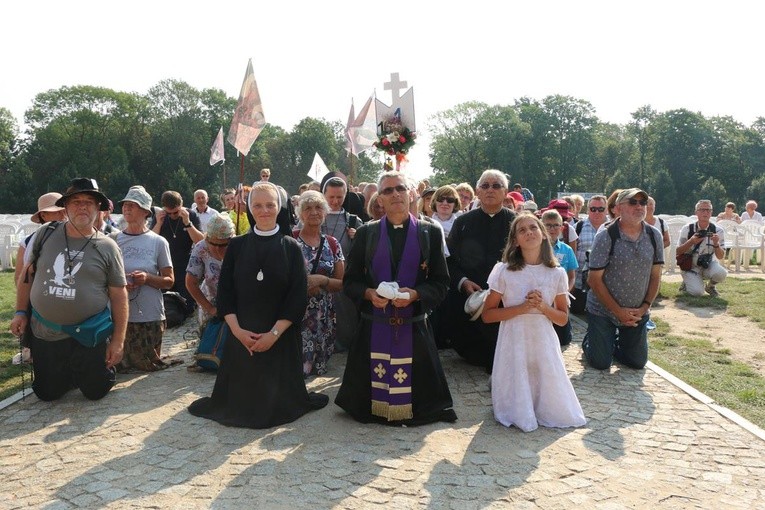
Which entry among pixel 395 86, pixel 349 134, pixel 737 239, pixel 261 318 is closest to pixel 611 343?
pixel 261 318

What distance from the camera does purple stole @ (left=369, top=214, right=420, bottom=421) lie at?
16.8ft

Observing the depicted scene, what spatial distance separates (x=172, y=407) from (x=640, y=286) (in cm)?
507

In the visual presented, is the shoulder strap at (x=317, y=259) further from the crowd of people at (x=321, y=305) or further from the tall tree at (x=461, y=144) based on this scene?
the tall tree at (x=461, y=144)

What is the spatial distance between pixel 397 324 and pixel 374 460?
119cm

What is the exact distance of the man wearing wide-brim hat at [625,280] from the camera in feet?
21.9

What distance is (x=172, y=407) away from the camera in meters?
5.60

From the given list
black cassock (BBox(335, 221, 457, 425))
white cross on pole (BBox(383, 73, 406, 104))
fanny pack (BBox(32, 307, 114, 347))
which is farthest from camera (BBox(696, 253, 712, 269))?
fanny pack (BBox(32, 307, 114, 347))

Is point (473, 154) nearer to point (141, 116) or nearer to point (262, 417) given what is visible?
point (141, 116)

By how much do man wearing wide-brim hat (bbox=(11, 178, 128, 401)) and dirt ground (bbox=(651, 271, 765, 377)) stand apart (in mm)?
6911

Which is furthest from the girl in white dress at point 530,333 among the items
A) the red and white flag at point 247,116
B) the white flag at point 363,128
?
the white flag at point 363,128

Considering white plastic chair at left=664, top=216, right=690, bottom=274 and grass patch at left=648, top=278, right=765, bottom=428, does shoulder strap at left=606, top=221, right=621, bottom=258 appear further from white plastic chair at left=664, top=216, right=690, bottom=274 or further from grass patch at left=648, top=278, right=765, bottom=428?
white plastic chair at left=664, top=216, right=690, bottom=274

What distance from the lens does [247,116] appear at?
6973 mm

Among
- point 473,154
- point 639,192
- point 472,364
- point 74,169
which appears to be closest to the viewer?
point 639,192

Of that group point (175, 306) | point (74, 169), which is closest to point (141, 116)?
point (74, 169)
